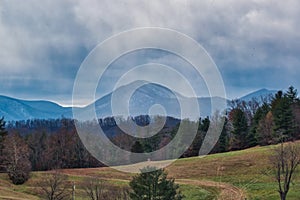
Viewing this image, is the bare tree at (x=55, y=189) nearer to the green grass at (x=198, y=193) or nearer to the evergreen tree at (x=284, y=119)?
the green grass at (x=198, y=193)

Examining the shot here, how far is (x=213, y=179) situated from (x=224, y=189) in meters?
7.13

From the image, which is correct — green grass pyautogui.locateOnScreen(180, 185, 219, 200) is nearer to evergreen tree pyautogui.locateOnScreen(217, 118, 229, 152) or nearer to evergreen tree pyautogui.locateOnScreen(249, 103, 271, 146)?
evergreen tree pyautogui.locateOnScreen(249, 103, 271, 146)

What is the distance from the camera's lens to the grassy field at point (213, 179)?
48978mm

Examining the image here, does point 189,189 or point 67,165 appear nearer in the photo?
point 189,189

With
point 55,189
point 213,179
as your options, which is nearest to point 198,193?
point 213,179

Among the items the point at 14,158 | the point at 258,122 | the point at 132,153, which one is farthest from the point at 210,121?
the point at 14,158

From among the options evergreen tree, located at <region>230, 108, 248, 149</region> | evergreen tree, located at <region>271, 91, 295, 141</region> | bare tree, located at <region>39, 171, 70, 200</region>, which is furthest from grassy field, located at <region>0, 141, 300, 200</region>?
evergreen tree, located at <region>230, 108, 248, 149</region>

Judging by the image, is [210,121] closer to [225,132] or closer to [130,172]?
[225,132]

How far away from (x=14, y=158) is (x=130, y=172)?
683 inches

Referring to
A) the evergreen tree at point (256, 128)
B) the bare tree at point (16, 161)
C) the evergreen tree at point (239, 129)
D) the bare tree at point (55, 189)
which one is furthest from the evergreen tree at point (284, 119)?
the bare tree at point (16, 161)

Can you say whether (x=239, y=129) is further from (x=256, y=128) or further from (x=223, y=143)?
(x=223, y=143)

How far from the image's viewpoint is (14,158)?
222ft

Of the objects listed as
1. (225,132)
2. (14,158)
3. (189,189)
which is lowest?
(189,189)

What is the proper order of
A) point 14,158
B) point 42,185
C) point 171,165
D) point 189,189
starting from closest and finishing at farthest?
point 189,189
point 42,185
point 14,158
point 171,165
